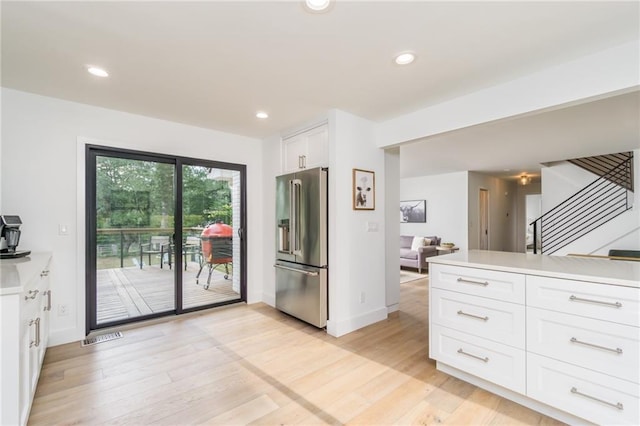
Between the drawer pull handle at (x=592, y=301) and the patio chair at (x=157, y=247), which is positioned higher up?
the patio chair at (x=157, y=247)

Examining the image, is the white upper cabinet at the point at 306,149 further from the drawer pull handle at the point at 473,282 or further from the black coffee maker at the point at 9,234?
the black coffee maker at the point at 9,234

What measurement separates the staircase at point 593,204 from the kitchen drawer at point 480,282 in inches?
215

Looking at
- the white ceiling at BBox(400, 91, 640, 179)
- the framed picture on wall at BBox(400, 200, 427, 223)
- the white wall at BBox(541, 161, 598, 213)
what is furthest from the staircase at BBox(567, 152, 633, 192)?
the framed picture on wall at BBox(400, 200, 427, 223)

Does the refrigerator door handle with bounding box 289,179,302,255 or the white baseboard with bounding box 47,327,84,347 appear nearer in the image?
the white baseboard with bounding box 47,327,84,347

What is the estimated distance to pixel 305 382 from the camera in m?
2.26

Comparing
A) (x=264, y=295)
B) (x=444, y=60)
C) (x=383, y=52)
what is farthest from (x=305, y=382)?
(x=444, y=60)

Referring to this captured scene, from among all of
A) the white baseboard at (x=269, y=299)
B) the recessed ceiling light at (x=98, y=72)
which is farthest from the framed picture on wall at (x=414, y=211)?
the recessed ceiling light at (x=98, y=72)

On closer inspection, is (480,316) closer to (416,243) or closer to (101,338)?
(101,338)

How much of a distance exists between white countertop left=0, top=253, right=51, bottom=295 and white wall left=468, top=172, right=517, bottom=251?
25.8 feet

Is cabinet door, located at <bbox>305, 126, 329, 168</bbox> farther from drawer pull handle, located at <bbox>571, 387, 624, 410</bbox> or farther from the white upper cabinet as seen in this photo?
drawer pull handle, located at <bbox>571, 387, 624, 410</bbox>

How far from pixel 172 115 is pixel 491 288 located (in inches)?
141

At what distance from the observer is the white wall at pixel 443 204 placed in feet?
24.6

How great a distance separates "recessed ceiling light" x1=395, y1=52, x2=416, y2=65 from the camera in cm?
212

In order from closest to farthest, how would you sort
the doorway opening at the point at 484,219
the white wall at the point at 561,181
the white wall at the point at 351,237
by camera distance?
the white wall at the point at 351,237 → the white wall at the point at 561,181 → the doorway opening at the point at 484,219
